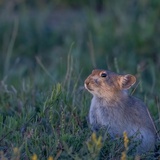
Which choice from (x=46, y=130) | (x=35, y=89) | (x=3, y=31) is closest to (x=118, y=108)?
(x=46, y=130)

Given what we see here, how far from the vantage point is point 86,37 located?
11.6 m

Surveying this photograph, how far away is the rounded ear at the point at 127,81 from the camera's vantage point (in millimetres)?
6645

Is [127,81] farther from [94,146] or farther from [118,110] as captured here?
[94,146]

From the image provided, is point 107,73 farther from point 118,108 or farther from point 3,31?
point 3,31

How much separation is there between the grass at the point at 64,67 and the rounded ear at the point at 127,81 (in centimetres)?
41

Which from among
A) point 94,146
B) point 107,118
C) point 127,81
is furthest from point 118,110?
point 94,146

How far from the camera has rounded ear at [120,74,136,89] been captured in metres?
6.65

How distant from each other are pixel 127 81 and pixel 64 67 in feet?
9.72

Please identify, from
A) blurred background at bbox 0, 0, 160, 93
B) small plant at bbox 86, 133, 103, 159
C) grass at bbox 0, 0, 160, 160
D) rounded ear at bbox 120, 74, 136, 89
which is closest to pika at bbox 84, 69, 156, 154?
rounded ear at bbox 120, 74, 136, 89

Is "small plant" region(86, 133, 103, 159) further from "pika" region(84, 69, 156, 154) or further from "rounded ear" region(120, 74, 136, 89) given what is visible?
"rounded ear" region(120, 74, 136, 89)

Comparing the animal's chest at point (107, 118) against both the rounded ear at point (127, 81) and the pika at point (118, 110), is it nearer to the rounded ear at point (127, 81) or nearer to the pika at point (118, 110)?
the pika at point (118, 110)

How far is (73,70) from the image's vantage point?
7.45 metres

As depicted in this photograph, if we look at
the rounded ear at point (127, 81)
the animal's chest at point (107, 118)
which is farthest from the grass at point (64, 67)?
the rounded ear at point (127, 81)

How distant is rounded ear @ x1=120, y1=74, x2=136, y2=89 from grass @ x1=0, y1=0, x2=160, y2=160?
0.41 meters
